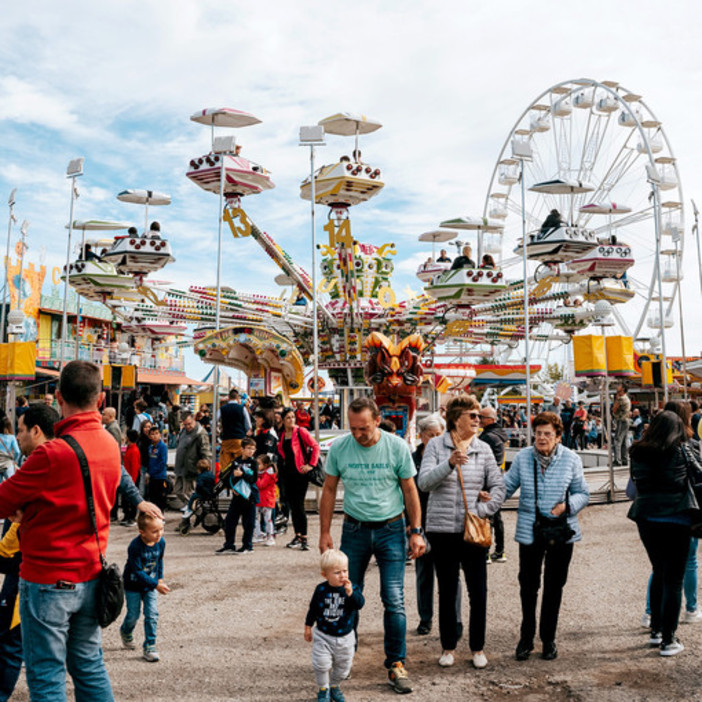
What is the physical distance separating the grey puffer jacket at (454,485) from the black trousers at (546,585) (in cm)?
42

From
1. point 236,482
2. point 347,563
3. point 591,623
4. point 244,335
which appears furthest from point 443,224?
point 347,563

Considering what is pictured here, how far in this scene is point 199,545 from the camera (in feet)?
28.9

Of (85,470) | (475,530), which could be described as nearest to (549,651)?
(475,530)

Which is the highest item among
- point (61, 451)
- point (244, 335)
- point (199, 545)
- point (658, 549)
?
point (244, 335)

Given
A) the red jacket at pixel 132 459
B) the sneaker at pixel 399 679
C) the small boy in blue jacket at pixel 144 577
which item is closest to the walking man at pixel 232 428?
the red jacket at pixel 132 459

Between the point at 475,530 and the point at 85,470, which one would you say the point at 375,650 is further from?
the point at 85,470

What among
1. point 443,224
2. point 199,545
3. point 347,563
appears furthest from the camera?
point 443,224

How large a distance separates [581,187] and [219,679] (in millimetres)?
11698

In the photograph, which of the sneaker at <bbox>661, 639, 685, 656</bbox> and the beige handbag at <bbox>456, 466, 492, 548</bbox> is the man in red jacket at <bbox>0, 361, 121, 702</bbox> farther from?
the sneaker at <bbox>661, 639, 685, 656</bbox>

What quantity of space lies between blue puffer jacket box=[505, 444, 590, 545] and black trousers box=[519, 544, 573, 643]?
95 mm

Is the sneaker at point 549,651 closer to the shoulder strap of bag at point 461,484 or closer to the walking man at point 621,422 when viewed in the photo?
the shoulder strap of bag at point 461,484

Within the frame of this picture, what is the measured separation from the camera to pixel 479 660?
4.55 metres

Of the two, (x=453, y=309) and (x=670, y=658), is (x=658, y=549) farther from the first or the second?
(x=453, y=309)

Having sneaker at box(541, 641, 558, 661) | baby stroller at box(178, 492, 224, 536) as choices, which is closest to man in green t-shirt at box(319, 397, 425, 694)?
sneaker at box(541, 641, 558, 661)
